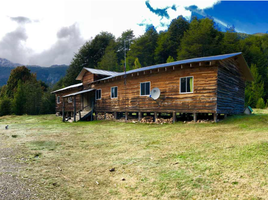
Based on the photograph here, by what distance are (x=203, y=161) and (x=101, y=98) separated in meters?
18.3

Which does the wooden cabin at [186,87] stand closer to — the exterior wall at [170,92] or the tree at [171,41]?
the exterior wall at [170,92]

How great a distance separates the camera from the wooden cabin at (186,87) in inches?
529

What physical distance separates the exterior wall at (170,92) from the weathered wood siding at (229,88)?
0.74m

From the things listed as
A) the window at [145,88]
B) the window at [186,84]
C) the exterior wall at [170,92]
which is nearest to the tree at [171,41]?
the exterior wall at [170,92]

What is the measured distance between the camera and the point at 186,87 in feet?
47.8

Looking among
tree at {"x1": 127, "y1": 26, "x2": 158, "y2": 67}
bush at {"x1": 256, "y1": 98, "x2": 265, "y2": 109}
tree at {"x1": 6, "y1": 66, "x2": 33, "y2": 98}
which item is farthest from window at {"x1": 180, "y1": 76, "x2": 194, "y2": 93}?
tree at {"x1": 6, "y1": 66, "x2": 33, "y2": 98}

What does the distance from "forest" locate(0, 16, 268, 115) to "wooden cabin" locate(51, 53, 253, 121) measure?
57.6 ft

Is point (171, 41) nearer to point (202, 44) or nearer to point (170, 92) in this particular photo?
point (202, 44)

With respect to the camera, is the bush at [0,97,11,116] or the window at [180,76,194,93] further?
the bush at [0,97,11,116]

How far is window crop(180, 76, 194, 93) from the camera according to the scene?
14295 millimetres

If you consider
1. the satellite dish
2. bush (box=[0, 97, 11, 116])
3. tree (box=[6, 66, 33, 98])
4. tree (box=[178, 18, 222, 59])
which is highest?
tree (box=[178, 18, 222, 59])

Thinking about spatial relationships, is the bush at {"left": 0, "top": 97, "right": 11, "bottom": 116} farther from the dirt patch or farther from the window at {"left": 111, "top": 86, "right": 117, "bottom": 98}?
the dirt patch

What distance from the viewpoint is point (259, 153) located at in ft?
19.4

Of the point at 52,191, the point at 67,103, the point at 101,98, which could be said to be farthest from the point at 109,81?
the point at 52,191
